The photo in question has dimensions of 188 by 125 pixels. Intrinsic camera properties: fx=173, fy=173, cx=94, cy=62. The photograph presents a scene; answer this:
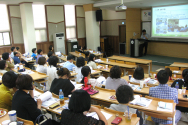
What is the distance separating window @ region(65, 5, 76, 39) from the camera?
12617 mm

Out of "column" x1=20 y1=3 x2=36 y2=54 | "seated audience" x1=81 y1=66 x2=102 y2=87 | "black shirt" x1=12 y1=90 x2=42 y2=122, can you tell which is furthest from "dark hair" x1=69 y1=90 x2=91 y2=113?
"column" x1=20 y1=3 x2=36 y2=54

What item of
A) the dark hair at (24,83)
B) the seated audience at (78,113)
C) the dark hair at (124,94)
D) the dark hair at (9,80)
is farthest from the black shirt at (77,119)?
the dark hair at (9,80)

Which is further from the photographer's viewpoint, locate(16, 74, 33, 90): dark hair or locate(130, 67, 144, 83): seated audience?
locate(130, 67, 144, 83): seated audience

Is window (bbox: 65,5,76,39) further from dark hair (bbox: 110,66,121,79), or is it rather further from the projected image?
dark hair (bbox: 110,66,121,79)

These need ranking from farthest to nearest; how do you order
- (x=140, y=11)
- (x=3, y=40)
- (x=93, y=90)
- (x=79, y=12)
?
(x=79, y=12), (x=140, y=11), (x=3, y=40), (x=93, y=90)

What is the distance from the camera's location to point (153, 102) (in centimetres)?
321

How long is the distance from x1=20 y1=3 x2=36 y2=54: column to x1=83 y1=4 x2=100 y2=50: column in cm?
388

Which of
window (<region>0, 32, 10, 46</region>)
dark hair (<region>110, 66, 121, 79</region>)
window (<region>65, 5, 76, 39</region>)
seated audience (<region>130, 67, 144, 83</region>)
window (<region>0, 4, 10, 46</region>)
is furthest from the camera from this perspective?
window (<region>65, 5, 76, 39</region>)

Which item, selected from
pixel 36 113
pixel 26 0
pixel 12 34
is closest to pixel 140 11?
pixel 26 0

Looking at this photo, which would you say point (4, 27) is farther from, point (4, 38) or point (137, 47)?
point (137, 47)

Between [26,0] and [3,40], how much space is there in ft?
9.30

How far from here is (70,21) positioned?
42.1ft

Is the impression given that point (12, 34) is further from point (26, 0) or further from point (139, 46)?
point (139, 46)

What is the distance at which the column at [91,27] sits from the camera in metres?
12.0
